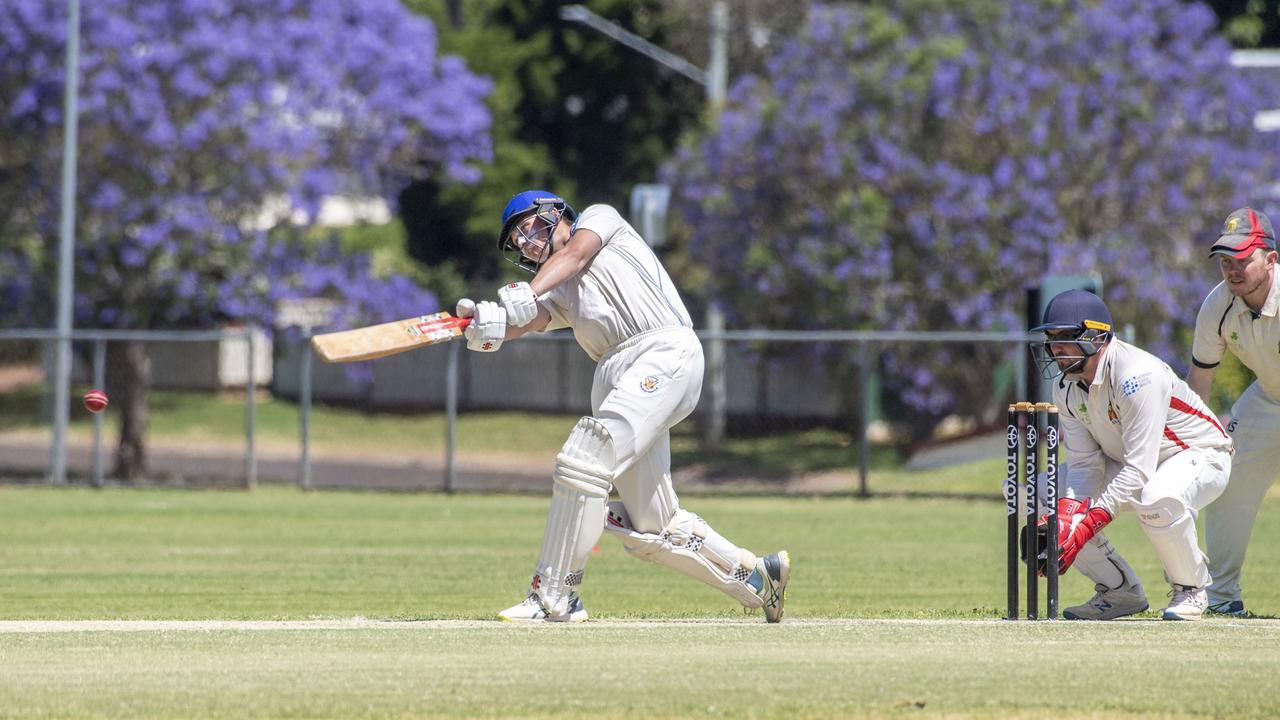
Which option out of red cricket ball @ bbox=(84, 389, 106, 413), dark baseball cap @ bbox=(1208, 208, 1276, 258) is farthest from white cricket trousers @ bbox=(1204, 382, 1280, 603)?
red cricket ball @ bbox=(84, 389, 106, 413)

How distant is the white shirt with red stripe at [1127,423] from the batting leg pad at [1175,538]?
16 cm

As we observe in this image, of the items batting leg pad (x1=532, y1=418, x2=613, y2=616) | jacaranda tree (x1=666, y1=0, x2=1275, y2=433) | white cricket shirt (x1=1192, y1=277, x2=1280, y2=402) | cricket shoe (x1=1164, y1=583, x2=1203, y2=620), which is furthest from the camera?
jacaranda tree (x1=666, y1=0, x2=1275, y2=433)

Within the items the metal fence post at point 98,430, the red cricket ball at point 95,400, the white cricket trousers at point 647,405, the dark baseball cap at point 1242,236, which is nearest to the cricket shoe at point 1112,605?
the dark baseball cap at point 1242,236

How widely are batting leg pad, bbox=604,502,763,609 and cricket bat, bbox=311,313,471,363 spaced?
1224mm

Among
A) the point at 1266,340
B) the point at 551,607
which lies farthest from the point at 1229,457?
the point at 551,607

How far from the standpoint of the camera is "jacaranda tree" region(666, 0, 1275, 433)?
93.4 feet

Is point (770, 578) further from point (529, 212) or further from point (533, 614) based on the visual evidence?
point (529, 212)

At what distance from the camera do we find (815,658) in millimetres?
8172

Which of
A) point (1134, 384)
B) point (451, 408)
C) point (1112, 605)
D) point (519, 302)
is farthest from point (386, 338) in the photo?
point (451, 408)

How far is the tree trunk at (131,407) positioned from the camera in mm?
25984

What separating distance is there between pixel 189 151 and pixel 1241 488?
62.4ft

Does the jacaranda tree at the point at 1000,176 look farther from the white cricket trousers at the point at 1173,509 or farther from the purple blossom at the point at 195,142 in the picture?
the white cricket trousers at the point at 1173,509

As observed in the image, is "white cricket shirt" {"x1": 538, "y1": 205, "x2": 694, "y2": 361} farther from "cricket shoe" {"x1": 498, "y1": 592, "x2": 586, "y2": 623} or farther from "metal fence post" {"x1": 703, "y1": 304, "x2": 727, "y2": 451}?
"metal fence post" {"x1": 703, "y1": 304, "x2": 727, "y2": 451}

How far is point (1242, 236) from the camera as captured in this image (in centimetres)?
1009
